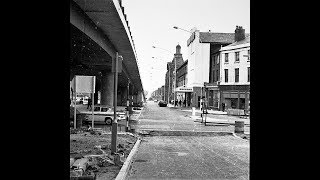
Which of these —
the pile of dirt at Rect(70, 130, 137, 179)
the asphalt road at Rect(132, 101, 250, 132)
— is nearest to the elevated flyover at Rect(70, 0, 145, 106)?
the pile of dirt at Rect(70, 130, 137, 179)

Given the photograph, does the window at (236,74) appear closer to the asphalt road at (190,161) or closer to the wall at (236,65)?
the wall at (236,65)

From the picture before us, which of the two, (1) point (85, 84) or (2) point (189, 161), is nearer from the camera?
(2) point (189, 161)

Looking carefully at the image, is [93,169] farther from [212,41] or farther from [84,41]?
[212,41]

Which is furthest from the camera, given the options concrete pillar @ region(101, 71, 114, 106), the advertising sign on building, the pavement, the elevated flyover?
concrete pillar @ region(101, 71, 114, 106)

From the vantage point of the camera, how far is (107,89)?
107ft

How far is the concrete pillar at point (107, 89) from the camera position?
32197 mm

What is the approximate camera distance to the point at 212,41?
63719 millimetres

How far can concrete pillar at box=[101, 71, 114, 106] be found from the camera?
106 feet

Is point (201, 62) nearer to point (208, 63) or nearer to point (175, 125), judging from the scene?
point (208, 63)

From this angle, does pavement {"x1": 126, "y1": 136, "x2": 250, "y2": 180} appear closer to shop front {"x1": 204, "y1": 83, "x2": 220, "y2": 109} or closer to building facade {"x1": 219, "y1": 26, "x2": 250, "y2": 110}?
building facade {"x1": 219, "y1": 26, "x2": 250, "y2": 110}

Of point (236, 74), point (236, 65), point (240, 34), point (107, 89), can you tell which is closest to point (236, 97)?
point (236, 74)

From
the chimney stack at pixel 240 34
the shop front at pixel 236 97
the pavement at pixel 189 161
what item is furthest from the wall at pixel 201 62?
the pavement at pixel 189 161
